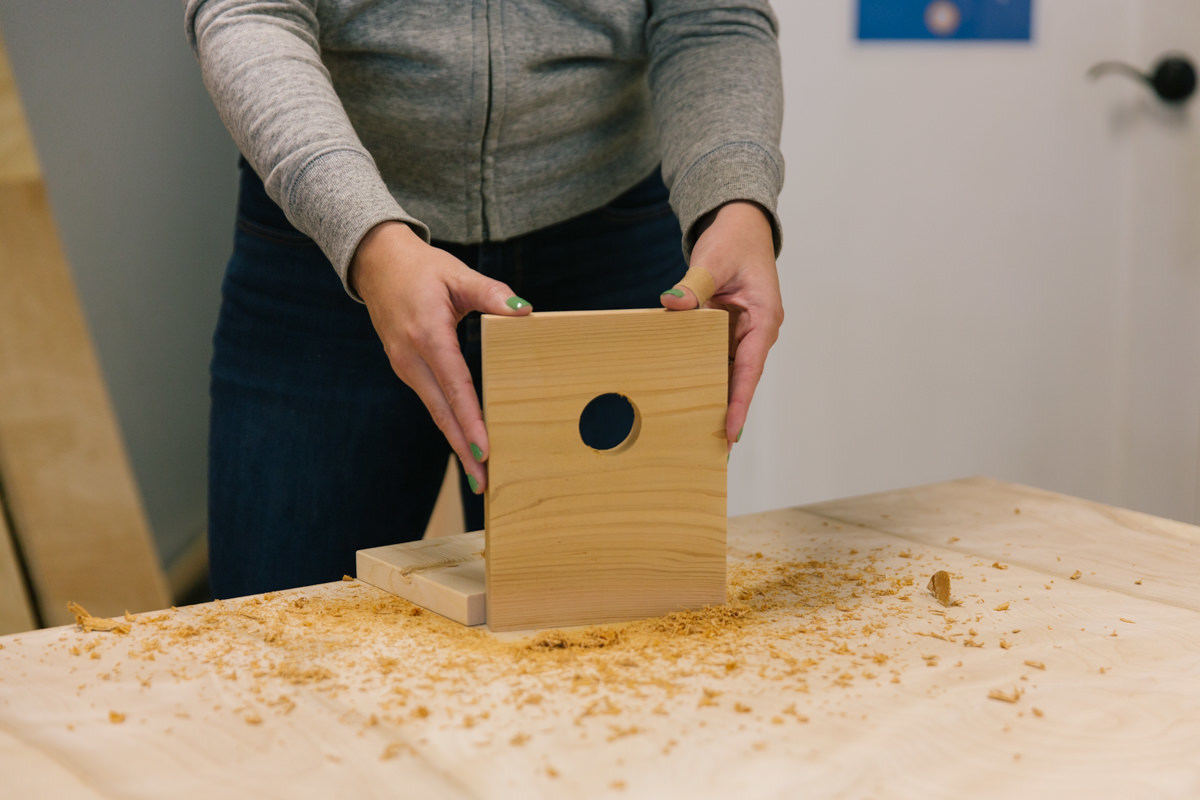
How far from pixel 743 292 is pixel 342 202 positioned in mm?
345

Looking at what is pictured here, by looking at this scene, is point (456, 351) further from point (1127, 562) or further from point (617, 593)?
point (1127, 562)

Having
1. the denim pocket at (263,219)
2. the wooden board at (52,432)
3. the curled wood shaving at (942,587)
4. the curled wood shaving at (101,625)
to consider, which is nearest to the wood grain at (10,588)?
the wooden board at (52,432)

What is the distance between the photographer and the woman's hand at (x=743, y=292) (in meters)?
→ 0.88

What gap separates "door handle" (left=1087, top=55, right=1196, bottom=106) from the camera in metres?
2.14

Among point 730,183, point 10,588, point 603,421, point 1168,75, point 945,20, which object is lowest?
point 10,588

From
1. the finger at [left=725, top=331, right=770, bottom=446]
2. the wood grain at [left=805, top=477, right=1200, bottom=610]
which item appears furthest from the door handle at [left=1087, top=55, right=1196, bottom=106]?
the finger at [left=725, top=331, right=770, bottom=446]

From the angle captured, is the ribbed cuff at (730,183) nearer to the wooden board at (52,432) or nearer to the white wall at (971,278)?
the wooden board at (52,432)

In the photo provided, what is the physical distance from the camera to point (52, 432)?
1511 mm

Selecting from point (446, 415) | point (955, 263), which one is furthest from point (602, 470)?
point (955, 263)

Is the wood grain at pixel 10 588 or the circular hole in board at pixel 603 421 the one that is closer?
the circular hole in board at pixel 603 421

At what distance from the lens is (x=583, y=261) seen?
116cm

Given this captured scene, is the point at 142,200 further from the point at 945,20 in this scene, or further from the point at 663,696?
the point at 945,20

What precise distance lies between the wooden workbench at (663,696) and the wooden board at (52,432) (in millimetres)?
818

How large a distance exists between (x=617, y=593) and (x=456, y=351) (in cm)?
24
